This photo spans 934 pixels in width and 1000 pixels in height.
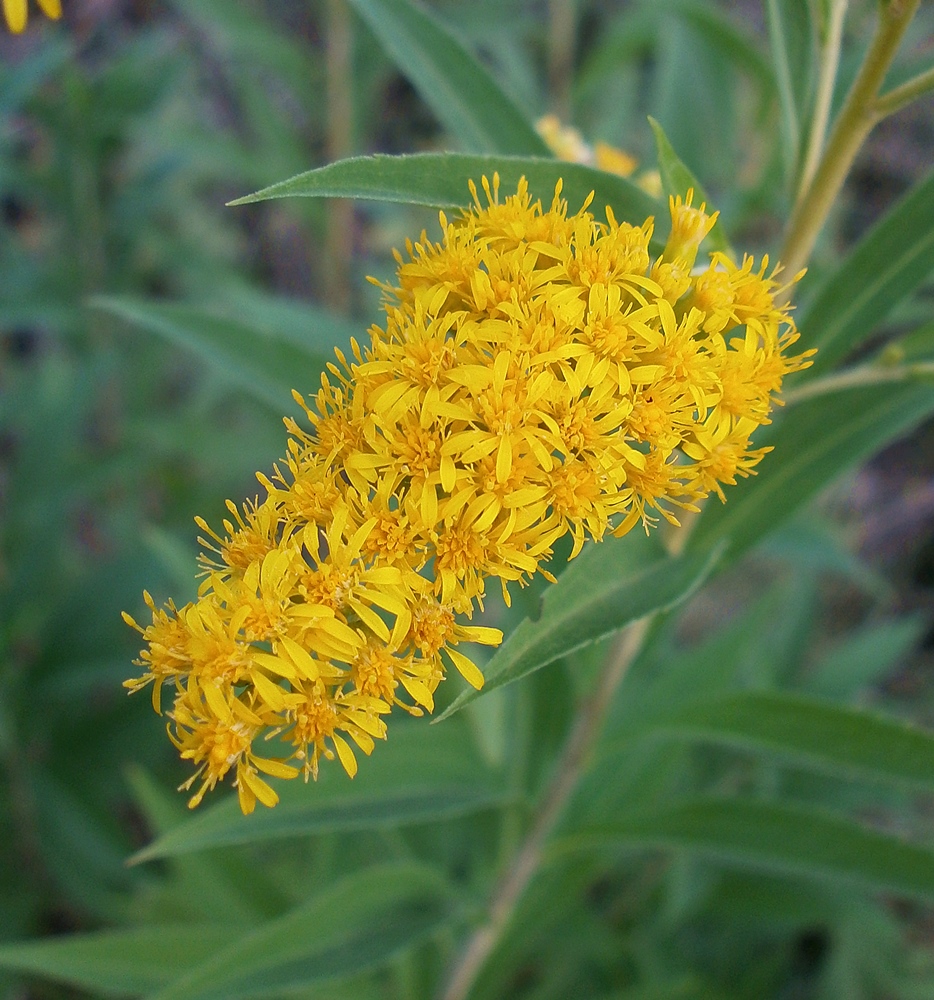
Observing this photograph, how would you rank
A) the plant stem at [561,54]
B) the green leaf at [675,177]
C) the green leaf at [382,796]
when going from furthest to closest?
the plant stem at [561,54] < the green leaf at [382,796] < the green leaf at [675,177]

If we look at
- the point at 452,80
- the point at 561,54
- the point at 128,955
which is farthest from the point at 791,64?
the point at 561,54

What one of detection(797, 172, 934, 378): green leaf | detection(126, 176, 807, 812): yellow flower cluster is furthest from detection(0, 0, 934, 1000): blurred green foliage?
detection(126, 176, 807, 812): yellow flower cluster

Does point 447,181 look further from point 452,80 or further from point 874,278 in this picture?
point 874,278

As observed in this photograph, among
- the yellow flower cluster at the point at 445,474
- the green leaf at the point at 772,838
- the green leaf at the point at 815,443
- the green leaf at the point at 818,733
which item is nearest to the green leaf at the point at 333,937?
the green leaf at the point at 772,838

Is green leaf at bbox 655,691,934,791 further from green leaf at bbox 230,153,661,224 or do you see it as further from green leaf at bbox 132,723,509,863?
green leaf at bbox 230,153,661,224

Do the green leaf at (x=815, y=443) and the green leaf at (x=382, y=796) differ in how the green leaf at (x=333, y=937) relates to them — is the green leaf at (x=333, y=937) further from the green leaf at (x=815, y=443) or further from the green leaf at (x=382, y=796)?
the green leaf at (x=815, y=443)
